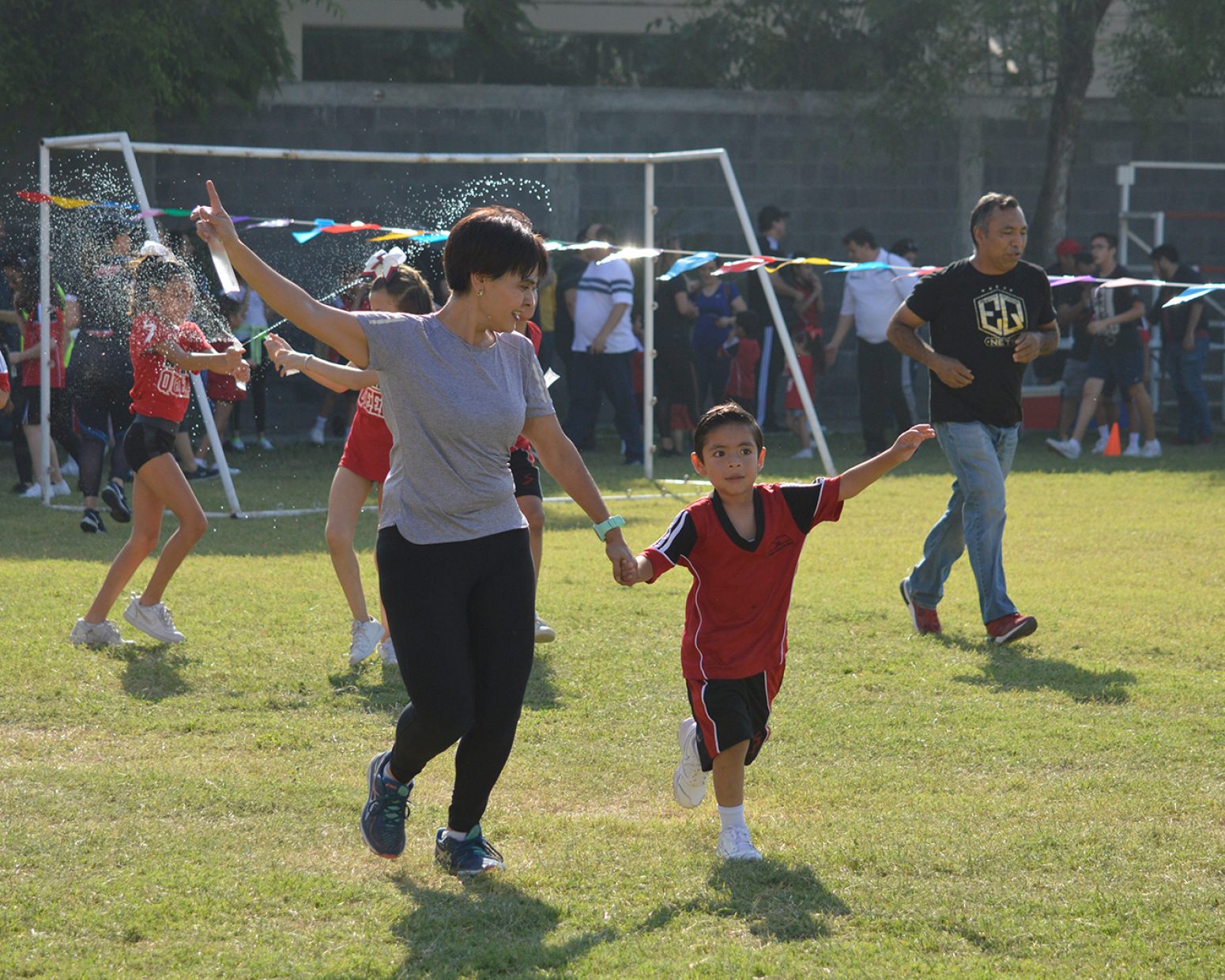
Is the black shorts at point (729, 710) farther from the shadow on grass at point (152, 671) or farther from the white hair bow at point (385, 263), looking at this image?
the white hair bow at point (385, 263)

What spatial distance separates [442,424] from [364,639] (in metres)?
2.77

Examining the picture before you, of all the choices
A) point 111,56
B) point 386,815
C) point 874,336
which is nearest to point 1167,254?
point 874,336

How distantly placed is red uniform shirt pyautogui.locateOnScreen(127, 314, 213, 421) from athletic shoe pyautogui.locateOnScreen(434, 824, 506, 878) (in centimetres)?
343

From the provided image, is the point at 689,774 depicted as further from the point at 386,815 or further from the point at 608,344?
the point at 608,344

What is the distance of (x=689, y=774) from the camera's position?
4.51m

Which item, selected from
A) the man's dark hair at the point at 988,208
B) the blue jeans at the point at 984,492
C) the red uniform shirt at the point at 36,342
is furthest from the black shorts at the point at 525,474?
the red uniform shirt at the point at 36,342

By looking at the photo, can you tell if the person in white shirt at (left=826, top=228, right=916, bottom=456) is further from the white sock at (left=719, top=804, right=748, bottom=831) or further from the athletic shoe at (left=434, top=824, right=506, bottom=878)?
the athletic shoe at (left=434, top=824, right=506, bottom=878)

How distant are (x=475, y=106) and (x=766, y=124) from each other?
10.8ft

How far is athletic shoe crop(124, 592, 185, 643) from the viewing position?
691 cm

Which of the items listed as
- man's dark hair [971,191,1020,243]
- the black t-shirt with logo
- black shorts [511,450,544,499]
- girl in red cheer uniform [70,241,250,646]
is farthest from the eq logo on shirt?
girl in red cheer uniform [70,241,250,646]

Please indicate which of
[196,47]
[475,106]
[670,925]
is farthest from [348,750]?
[475,106]

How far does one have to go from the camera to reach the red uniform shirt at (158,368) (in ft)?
23.1

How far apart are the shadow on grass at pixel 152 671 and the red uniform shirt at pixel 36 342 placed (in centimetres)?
521

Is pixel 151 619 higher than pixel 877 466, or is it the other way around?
pixel 877 466
